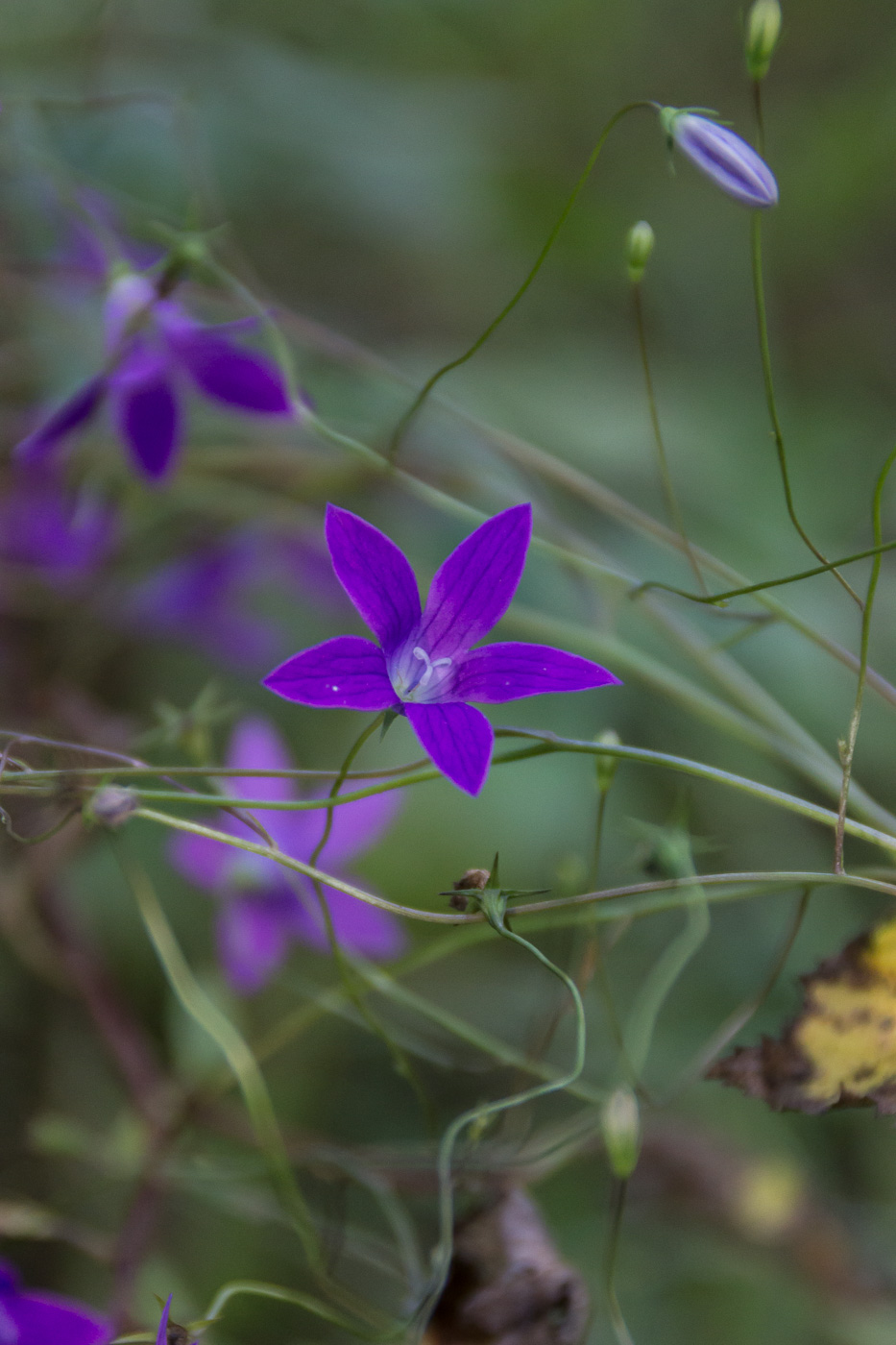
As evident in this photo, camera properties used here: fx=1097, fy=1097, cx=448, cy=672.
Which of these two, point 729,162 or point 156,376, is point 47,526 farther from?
point 729,162

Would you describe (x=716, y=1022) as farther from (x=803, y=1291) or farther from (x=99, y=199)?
(x=99, y=199)

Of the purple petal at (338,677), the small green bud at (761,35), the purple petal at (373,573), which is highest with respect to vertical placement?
the small green bud at (761,35)

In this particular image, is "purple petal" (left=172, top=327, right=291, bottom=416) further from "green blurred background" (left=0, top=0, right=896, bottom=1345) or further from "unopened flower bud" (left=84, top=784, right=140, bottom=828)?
"unopened flower bud" (left=84, top=784, right=140, bottom=828)

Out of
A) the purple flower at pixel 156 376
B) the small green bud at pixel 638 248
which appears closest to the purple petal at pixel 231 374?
the purple flower at pixel 156 376

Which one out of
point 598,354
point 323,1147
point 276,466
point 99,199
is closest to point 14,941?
point 323,1147

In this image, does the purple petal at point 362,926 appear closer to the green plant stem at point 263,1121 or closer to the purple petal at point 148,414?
the green plant stem at point 263,1121

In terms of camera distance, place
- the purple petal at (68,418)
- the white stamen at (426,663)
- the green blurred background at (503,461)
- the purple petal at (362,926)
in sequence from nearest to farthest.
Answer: the white stamen at (426,663)
the purple petal at (68,418)
the purple petal at (362,926)
the green blurred background at (503,461)
